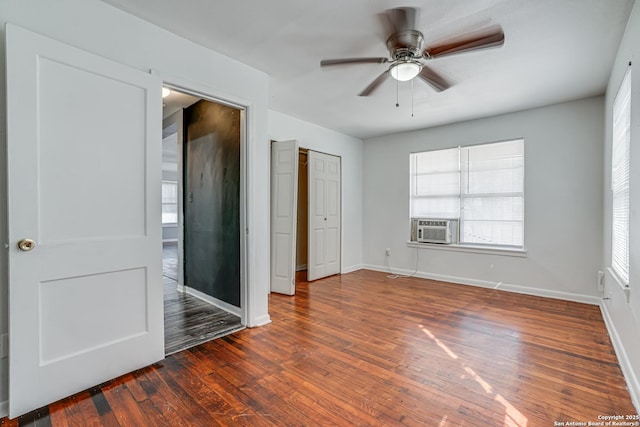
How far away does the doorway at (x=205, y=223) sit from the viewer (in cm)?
312

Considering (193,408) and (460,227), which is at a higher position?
(460,227)

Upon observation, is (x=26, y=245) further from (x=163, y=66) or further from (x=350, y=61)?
(x=350, y=61)

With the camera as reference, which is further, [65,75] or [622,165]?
[622,165]

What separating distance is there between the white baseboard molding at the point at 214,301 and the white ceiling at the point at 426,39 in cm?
247

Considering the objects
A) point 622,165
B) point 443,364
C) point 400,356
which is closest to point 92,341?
point 400,356

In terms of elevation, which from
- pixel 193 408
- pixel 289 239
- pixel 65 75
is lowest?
pixel 193 408

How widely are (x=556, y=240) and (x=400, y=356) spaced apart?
2.96 meters

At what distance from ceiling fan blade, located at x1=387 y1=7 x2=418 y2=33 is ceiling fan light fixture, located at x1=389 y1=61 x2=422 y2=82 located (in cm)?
22

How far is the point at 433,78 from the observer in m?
2.51

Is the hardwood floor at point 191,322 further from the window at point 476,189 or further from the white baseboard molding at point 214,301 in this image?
the window at point 476,189

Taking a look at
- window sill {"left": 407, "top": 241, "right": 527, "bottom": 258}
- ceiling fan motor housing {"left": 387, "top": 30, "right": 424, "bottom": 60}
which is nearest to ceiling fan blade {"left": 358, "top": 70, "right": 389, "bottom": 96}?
ceiling fan motor housing {"left": 387, "top": 30, "right": 424, "bottom": 60}

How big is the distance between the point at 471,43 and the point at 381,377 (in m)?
2.27

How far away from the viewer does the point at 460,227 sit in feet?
15.8

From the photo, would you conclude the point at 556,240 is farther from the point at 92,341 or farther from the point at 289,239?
the point at 92,341
